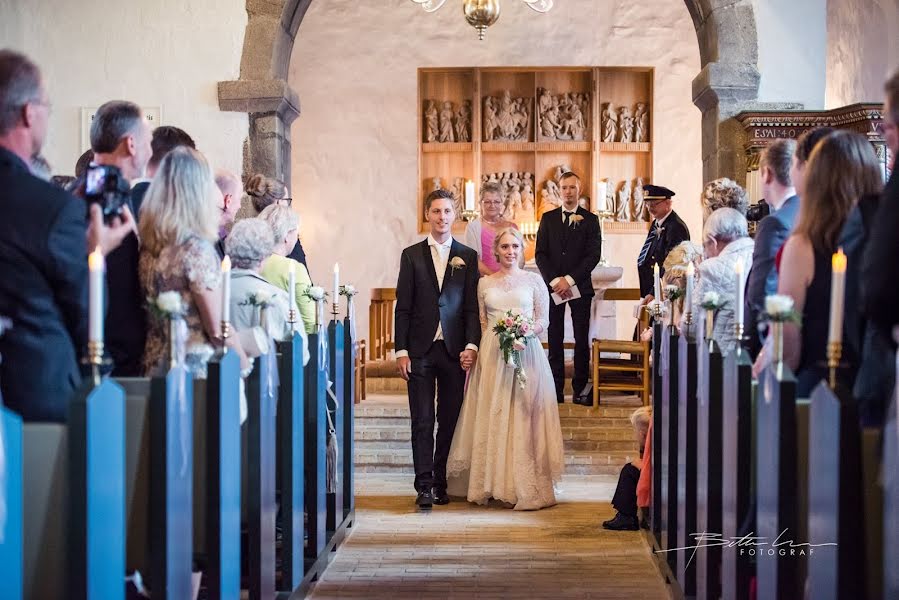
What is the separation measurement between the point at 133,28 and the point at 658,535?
16.0ft

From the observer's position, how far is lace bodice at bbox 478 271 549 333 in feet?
20.1

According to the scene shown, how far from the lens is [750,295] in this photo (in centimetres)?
376

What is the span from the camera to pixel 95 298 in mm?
2514

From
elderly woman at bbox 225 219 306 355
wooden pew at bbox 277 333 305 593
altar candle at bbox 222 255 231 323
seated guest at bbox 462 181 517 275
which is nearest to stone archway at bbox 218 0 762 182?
seated guest at bbox 462 181 517 275

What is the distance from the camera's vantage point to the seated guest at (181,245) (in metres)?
3.24

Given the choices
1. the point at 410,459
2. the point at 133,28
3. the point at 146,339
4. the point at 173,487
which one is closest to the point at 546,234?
the point at 410,459

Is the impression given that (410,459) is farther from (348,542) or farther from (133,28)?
(133,28)

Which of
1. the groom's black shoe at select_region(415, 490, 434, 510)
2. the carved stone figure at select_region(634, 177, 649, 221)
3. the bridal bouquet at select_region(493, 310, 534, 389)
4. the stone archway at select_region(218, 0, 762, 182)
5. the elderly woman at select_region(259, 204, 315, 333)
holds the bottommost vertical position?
the groom's black shoe at select_region(415, 490, 434, 510)

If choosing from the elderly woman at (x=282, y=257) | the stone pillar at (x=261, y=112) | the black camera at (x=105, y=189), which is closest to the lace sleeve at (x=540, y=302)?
the elderly woman at (x=282, y=257)

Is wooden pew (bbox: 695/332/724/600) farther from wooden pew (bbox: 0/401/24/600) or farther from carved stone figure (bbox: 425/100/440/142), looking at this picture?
carved stone figure (bbox: 425/100/440/142)

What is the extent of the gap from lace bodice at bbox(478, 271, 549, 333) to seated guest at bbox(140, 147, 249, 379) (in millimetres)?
2973

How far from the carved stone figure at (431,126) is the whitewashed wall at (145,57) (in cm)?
378

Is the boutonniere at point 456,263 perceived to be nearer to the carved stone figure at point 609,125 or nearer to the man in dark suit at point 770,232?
the man in dark suit at point 770,232

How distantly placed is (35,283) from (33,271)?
28 mm
